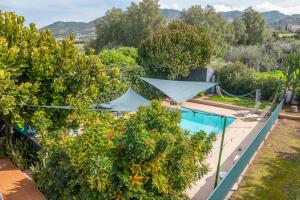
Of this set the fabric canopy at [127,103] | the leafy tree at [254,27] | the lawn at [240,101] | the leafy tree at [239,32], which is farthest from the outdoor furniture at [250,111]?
the leafy tree at [254,27]

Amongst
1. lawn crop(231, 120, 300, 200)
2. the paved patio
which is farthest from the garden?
lawn crop(231, 120, 300, 200)

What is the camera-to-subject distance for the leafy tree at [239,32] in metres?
50.4

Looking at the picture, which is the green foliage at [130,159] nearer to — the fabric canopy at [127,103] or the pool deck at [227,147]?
the pool deck at [227,147]

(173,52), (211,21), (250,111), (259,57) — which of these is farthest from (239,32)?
(250,111)

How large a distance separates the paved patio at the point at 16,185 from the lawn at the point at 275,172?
693cm

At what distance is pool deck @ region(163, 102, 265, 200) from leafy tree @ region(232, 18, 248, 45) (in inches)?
1137

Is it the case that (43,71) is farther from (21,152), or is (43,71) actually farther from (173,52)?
(173,52)

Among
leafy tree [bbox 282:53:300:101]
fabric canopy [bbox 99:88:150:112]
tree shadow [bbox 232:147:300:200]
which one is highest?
leafy tree [bbox 282:53:300:101]

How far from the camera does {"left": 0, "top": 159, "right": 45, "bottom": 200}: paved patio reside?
983 centimetres

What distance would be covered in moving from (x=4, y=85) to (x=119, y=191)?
219 inches

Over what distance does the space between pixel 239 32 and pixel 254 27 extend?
3726 mm

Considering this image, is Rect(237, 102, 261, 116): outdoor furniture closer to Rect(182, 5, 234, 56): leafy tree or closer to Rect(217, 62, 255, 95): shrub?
Rect(217, 62, 255, 95): shrub

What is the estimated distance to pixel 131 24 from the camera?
158 ft

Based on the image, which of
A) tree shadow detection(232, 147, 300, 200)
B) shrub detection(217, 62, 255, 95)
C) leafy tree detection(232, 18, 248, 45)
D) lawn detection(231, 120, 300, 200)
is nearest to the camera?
tree shadow detection(232, 147, 300, 200)
